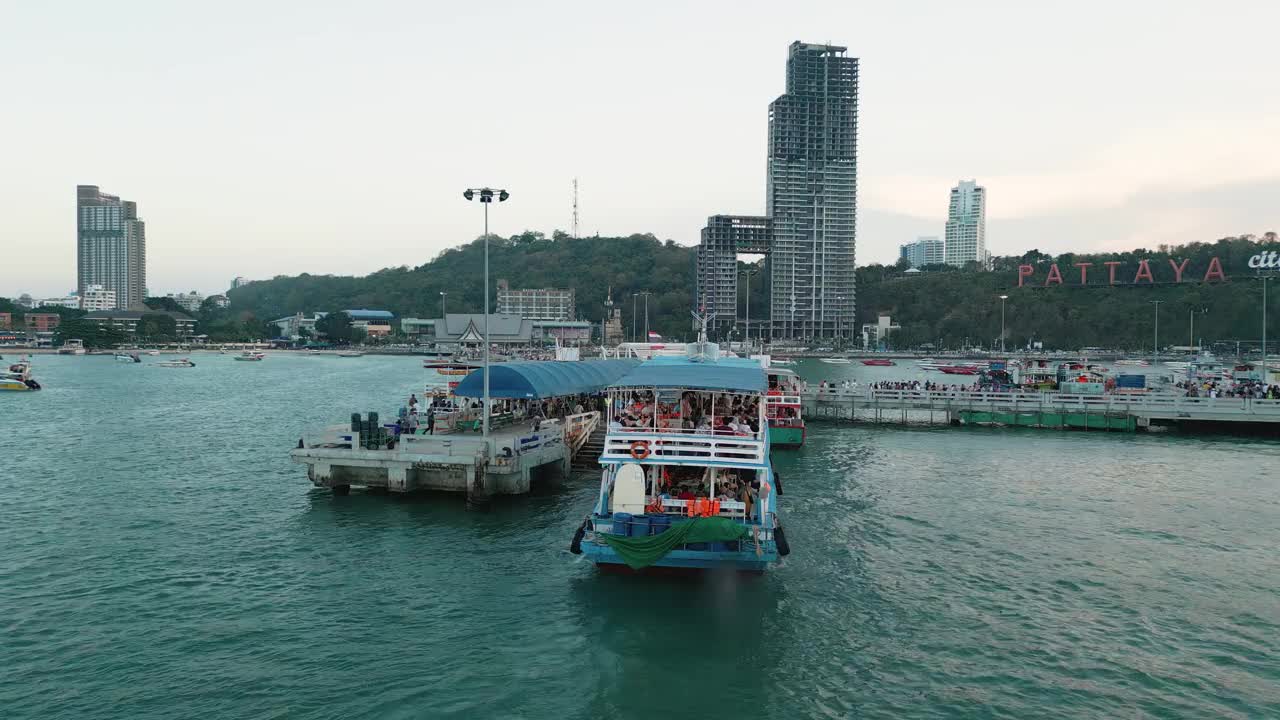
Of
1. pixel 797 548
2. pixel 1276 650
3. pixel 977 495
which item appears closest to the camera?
pixel 1276 650

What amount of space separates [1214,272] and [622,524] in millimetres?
194129

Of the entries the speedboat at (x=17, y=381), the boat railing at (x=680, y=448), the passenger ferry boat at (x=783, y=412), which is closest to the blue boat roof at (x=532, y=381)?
the passenger ferry boat at (x=783, y=412)

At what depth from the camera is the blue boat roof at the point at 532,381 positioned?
3316 cm

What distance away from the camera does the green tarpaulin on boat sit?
19047 mm

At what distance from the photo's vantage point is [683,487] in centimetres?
2147

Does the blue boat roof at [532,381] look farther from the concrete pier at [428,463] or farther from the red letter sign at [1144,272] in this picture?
the red letter sign at [1144,272]

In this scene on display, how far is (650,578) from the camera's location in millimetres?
20719

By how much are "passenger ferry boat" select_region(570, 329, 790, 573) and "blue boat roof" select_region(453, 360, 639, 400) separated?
11099mm

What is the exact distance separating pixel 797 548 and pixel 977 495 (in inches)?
480

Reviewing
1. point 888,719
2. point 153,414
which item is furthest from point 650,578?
point 153,414

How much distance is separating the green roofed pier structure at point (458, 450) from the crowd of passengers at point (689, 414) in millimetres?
7671

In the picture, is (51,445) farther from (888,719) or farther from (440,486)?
(888,719)

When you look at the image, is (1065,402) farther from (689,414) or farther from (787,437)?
(689,414)

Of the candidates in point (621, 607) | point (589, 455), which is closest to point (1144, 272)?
point (589, 455)
